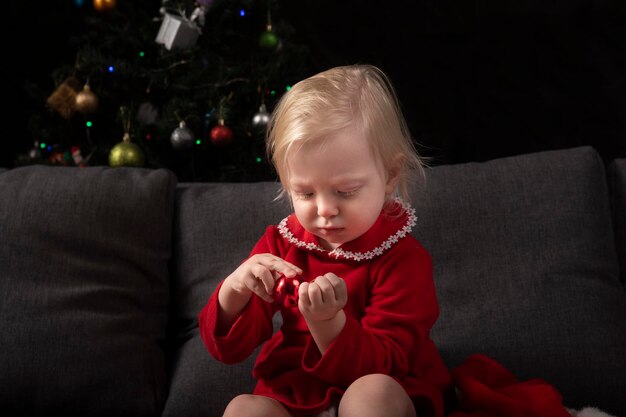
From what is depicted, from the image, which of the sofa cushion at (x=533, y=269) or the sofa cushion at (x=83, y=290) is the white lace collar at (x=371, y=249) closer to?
the sofa cushion at (x=533, y=269)

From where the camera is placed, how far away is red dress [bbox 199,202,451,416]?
1.16m

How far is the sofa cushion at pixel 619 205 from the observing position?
68.0 inches

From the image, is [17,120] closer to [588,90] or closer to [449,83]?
[449,83]

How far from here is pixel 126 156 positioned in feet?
7.57

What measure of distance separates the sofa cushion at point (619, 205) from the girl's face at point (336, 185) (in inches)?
32.7

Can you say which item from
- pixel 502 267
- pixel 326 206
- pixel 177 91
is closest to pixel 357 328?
pixel 326 206

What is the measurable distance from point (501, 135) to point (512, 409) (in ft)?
5.87

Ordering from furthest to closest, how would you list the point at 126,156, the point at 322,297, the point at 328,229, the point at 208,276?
the point at 126,156 → the point at 208,276 → the point at 328,229 → the point at 322,297

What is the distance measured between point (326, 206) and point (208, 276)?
2.20ft

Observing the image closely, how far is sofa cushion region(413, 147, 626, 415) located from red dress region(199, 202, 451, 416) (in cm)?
32

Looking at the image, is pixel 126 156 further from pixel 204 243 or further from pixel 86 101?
pixel 204 243

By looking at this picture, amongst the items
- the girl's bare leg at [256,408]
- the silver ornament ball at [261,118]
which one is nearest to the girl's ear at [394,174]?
the girl's bare leg at [256,408]

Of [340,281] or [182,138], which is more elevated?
[340,281]

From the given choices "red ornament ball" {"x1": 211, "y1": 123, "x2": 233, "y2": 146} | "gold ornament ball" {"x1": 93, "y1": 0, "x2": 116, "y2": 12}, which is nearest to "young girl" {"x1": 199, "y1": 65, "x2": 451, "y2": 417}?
"red ornament ball" {"x1": 211, "y1": 123, "x2": 233, "y2": 146}
